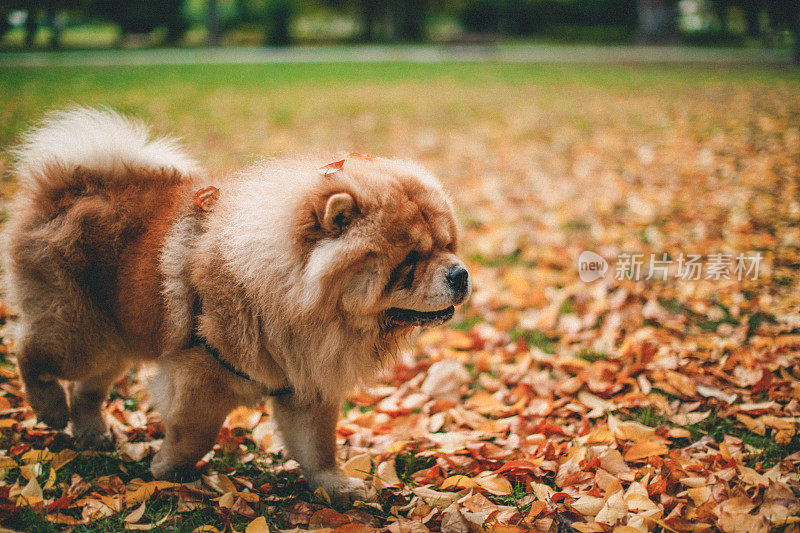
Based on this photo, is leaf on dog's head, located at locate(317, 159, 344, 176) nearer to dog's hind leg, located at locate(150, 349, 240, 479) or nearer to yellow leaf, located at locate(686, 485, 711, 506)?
dog's hind leg, located at locate(150, 349, 240, 479)

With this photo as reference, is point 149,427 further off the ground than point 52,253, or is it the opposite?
point 52,253

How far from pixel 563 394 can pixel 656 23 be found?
26.4 metres

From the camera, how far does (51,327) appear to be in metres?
2.61

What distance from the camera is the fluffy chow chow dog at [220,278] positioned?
7.34ft

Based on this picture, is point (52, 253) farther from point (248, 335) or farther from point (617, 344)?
point (617, 344)

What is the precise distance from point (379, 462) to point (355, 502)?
1.22 ft

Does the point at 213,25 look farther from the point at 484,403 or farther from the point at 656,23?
the point at 484,403

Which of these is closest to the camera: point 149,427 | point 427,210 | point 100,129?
point 427,210

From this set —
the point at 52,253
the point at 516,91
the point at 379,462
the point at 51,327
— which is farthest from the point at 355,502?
the point at 516,91

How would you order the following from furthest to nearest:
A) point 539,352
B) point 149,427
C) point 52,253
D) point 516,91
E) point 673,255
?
point 516,91 < point 673,255 < point 539,352 < point 149,427 < point 52,253

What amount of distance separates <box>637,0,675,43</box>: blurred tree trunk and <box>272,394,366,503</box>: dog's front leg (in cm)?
2646

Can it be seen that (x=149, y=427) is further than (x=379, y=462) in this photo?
Yes

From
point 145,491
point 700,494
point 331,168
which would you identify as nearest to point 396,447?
point 145,491

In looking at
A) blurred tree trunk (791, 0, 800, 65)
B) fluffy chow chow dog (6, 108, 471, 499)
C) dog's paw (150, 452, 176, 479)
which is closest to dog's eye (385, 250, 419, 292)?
fluffy chow chow dog (6, 108, 471, 499)
